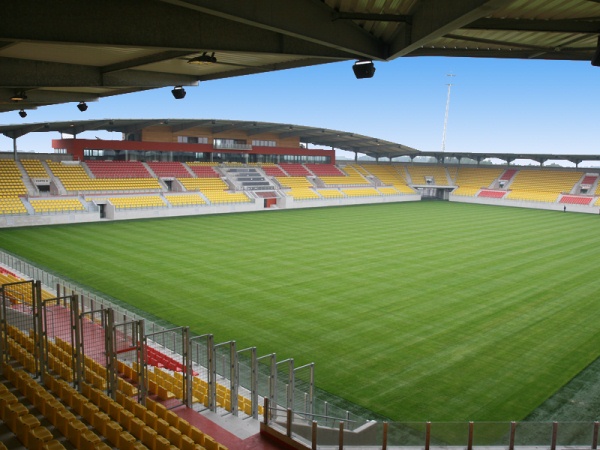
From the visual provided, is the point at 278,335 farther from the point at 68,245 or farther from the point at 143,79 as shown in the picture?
the point at 68,245

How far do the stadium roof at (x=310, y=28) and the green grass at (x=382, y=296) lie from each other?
284 inches

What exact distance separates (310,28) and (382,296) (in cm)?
1346

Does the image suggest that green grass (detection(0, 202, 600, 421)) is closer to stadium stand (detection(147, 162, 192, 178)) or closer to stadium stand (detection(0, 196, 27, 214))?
stadium stand (detection(0, 196, 27, 214))

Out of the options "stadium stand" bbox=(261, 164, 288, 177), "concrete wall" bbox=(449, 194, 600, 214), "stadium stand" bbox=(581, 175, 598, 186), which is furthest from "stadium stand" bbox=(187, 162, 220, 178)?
"stadium stand" bbox=(581, 175, 598, 186)

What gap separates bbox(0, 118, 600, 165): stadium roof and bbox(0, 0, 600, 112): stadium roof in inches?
1540

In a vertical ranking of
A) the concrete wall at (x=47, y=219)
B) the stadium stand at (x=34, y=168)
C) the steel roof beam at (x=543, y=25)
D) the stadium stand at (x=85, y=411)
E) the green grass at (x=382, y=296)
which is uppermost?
the steel roof beam at (x=543, y=25)

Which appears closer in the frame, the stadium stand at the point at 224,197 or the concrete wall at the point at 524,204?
the stadium stand at the point at 224,197

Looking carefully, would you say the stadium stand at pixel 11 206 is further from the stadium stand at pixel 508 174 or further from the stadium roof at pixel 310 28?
the stadium stand at pixel 508 174

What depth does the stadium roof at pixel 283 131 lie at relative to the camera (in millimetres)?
44281

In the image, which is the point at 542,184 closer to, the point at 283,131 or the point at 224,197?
the point at 283,131

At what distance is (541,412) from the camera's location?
10.6m

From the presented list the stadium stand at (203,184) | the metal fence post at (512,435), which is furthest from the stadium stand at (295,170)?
the metal fence post at (512,435)

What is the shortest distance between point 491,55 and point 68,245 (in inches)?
977

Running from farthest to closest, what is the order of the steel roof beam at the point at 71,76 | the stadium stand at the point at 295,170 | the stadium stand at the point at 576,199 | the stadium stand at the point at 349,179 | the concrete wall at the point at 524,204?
the stadium stand at the point at 349,179
the stadium stand at the point at 295,170
the stadium stand at the point at 576,199
the concrete wall at the point at 524,204
the steel roof beam at the point at 71,76
